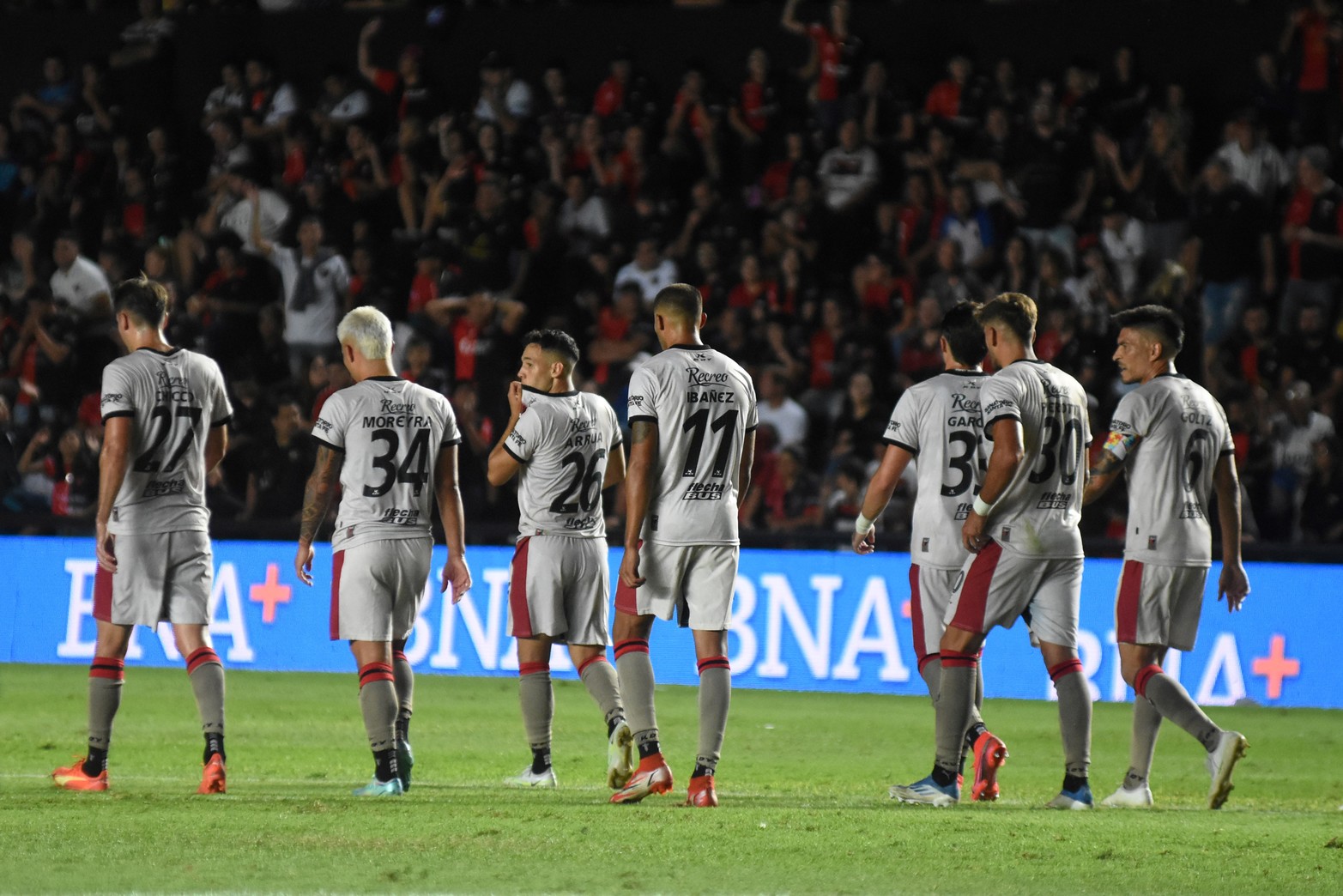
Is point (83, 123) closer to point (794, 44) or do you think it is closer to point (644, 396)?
point (794, 44)

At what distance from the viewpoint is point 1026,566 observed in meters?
7.81

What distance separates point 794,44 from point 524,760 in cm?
1160

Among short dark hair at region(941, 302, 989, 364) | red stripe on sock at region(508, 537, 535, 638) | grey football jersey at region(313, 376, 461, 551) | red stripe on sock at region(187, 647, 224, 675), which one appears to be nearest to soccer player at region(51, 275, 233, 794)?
red stripe on sock at region(187, 647, 224, 675)

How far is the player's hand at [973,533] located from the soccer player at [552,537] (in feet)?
5.95

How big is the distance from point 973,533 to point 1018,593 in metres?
0.34

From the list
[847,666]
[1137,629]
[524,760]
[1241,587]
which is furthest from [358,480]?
[847,666]

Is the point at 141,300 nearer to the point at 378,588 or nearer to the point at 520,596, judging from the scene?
the point at 378,588

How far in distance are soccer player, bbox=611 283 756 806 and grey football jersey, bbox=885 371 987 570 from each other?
84 cm

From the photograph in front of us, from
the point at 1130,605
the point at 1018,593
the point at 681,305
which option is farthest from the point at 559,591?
the point at 1130,605

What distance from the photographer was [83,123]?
67.0ft

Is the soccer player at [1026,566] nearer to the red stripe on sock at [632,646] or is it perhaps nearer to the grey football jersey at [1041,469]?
the grey football jersey at [1041,469]

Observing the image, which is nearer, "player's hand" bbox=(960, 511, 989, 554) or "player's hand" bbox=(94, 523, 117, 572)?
"player's hand" bbox=(960, 511, 989, 554)

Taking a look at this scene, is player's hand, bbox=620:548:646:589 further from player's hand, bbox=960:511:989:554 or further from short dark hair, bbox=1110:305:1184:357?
short dark hair, bbox=1110:305:1184:357

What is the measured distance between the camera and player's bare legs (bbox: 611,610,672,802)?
25.2ft
